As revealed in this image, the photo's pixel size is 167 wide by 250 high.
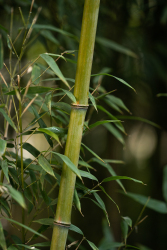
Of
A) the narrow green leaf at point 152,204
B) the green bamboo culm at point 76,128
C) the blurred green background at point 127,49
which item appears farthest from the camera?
the blurred green background at point 127,49

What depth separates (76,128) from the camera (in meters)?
0.39

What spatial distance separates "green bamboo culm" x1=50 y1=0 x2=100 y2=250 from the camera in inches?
15.1

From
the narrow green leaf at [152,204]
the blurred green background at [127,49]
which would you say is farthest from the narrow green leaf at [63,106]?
the blurred green background at [127,49]

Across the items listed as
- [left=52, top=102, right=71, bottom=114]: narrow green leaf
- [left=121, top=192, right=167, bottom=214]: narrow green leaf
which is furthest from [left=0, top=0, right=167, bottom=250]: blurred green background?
[left=52, top=102, right=71, bottom=114]: narrow green leaf

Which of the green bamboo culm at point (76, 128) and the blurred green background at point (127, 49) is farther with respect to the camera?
the blurred green background at point (127, 49)

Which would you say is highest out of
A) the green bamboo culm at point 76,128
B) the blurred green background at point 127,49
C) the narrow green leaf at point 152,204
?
the blurred green background at point 127,49

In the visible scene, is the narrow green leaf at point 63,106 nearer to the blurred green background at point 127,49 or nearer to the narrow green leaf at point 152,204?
the narrow green leaf at point 152,204

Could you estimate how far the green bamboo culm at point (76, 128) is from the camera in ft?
1.26

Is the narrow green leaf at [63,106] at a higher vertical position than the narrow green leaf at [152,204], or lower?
→ higher

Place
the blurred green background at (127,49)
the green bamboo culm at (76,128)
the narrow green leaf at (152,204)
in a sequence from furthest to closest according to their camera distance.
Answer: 1. the blurred green background at (127,49)
2. the narrow green leaf at (152,204)
3. the green bamboo culm at (76,128)

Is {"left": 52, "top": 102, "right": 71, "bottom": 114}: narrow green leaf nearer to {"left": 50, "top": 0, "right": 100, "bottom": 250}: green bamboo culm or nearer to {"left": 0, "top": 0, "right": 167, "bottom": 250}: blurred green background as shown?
{"left": 50, "top": 0, "right": 100, "bottom": 250}: green bamboo culm

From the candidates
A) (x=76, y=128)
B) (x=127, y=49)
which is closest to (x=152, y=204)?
(x=76, y=128)

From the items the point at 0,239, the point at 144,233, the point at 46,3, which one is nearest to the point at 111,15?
the point at 46,3

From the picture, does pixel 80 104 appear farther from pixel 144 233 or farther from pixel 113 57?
pixel 144 233
